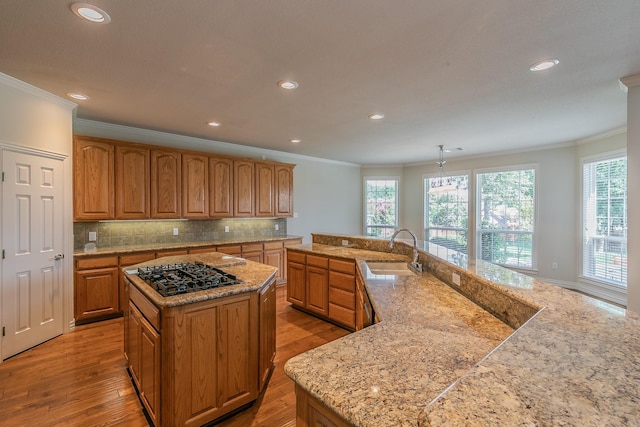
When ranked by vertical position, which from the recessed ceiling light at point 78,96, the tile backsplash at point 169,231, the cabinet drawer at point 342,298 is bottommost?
the cabinet drawer at point 342,298

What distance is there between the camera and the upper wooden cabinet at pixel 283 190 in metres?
5.70

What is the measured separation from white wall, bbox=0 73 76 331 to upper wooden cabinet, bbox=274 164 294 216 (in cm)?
307

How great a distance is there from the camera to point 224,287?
78.8 inches

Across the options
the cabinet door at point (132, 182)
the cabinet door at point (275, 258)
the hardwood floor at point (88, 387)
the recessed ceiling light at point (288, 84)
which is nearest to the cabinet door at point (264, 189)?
the cabinet door at point (275, 258)

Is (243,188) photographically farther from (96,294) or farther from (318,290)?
(96,294)

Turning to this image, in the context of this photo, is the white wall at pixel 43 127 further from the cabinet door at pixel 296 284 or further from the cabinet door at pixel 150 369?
the cabinet door at pixel 296 284

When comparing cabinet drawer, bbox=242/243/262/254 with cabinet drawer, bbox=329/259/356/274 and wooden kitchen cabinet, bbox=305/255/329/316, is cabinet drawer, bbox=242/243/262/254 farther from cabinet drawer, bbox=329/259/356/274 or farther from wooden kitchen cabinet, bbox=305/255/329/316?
cabinet drawer, bbox=329/259/356/274

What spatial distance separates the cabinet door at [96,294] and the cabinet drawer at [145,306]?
5.71 feet

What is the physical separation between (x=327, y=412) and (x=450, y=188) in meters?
6.72

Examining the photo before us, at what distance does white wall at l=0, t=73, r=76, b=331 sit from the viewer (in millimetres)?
2732

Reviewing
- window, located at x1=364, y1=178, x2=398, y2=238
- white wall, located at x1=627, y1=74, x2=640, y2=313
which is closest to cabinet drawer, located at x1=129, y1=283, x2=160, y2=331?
white wall, located at x1=627, y1=74, x2=640, y2=313

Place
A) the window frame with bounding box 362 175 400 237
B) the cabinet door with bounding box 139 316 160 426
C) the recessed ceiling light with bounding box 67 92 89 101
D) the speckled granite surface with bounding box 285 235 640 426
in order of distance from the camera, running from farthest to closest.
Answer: the window frame with bounding box 362 175 400 237 < the recessed ceiling light with bounding box 67 92 89 101 < the cabinet door with bounding box 139 316 160 426 < the speckled granite surface with bounding box 285 235 640 426

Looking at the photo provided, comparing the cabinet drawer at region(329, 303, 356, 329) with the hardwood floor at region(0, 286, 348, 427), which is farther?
the cabinet drawer at region(329, 303, 356, 329)

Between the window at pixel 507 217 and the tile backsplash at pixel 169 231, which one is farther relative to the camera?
Answer: the window at pixel 507 217
